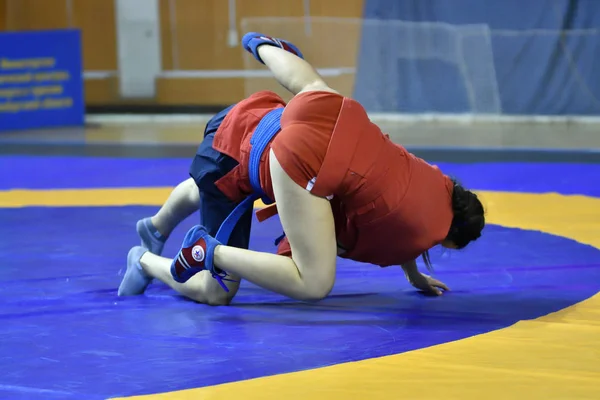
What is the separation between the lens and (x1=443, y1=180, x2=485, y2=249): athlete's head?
286 cm

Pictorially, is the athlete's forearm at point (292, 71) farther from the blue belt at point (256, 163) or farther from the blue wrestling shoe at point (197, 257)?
the blue wrestling shoe at point (197, 257)

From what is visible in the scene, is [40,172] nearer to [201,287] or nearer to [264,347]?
[201,287]

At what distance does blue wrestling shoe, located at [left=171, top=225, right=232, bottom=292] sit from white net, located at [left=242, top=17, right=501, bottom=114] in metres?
6.18

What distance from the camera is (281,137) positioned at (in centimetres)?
278

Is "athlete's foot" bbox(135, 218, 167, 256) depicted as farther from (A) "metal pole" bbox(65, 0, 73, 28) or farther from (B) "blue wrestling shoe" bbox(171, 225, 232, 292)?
(A) "metal pole" bbox(65, 0, 73, 28)

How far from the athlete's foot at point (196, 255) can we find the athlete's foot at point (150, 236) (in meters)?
0.56

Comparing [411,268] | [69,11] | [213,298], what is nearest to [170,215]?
[213,298]

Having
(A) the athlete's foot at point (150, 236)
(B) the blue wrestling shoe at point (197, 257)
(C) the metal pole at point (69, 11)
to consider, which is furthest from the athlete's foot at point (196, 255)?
(C) the metal pole at point (69, 11)

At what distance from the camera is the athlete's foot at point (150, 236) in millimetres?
3496

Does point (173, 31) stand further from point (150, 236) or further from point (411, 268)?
point (411, 268)

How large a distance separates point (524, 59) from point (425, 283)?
5.80m

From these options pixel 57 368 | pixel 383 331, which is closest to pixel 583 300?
pixel 383 331

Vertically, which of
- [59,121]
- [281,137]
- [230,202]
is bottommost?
[59,121]

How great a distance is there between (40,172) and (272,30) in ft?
13.1
